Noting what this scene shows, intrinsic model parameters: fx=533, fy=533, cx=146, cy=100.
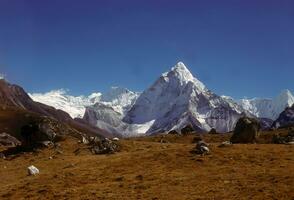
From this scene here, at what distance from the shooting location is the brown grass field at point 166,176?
4166 centimetres

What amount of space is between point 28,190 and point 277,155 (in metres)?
26.8

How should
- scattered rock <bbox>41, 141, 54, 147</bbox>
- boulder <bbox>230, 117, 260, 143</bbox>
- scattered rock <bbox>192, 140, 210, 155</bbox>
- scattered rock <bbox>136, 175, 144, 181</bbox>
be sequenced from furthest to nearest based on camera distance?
1. boulder <bbox>230, 117, 260, 143</bbox>
2. scattered rock <bbox>41, 141, 54, 147</bbox>
3. scattered rock <bbox>192, 140, 210, 155</bbox>
4. scattered rock <bbox>136, 175, 144, 181</bbox>

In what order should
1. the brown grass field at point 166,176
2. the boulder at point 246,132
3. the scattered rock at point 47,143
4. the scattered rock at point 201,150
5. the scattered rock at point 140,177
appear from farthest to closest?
1. the boulder at point 246,132
2. the scattered rock at point 47,143
3. the scattered rock at point 201,150
4. the scattered rock at point 140,177
5. the brown grass field at point 166,176

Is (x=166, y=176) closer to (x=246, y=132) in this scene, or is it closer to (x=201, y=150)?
(x=201, y=150)

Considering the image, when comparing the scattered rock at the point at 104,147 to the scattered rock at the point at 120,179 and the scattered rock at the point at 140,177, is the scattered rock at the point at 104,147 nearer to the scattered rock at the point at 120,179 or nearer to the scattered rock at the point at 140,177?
the scattered rock at the point at 120,179

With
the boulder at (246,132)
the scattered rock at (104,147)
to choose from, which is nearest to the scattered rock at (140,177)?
the scattered rock at (104,147)

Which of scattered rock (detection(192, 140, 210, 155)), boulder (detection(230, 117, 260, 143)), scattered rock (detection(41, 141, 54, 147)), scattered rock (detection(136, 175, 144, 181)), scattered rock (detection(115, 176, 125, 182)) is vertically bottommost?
scattered rock (detection(115, 176, 125, 182))

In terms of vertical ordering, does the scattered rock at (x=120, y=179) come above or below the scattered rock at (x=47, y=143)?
below

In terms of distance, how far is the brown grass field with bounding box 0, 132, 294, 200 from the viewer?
4166 cm

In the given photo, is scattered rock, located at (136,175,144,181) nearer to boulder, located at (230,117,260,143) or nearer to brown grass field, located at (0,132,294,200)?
brown grass field, located at (0,132,294,200)

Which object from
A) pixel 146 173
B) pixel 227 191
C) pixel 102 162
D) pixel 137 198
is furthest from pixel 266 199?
pixel 102 162

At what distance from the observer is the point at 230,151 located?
6103 centimetres

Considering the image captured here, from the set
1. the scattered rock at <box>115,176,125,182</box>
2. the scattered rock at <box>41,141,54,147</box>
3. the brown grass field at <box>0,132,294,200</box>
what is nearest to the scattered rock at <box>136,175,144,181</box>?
the brown grass field at <box>0,132,294,200</box>

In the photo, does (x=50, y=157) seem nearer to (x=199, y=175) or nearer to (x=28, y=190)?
(x=28, y=190)
